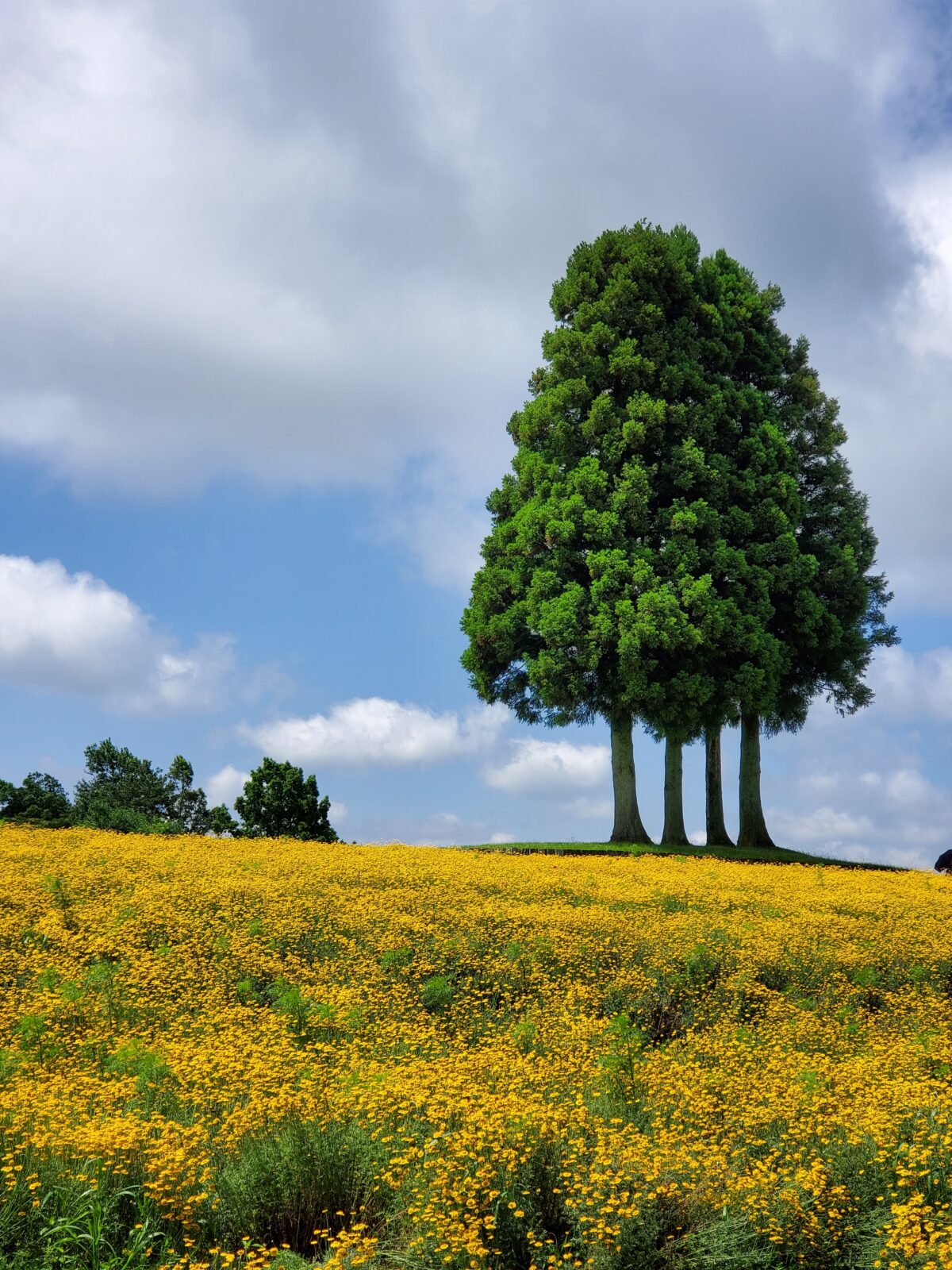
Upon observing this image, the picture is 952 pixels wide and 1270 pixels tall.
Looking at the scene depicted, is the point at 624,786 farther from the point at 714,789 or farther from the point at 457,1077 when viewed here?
the point at 457,1077

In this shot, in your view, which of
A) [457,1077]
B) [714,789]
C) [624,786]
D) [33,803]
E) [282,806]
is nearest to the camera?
[457,1077]

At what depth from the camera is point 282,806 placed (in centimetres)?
2327

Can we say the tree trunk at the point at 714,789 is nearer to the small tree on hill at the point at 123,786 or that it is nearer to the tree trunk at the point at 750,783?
the tree trunk at the point at 750,783

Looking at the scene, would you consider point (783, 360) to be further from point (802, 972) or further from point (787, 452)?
point (802, 972)

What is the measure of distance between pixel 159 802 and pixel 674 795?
1296 cm

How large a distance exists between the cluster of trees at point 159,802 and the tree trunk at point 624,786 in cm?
715

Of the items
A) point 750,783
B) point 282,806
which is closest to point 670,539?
point 750,783

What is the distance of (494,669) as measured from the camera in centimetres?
2677

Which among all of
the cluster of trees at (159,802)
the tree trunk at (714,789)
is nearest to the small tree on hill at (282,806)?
the cluster of trees at (159,802)

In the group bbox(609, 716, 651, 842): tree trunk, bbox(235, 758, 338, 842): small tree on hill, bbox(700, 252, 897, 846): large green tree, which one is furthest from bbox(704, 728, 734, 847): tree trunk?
bbox(235, 758, 338, 842): small tree on hill

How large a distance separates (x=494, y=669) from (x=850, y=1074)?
20.0 meters

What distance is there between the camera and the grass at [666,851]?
75.5 feet

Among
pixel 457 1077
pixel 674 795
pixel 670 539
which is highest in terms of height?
pixel 670 539

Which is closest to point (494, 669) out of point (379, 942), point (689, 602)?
point (689, 602)
